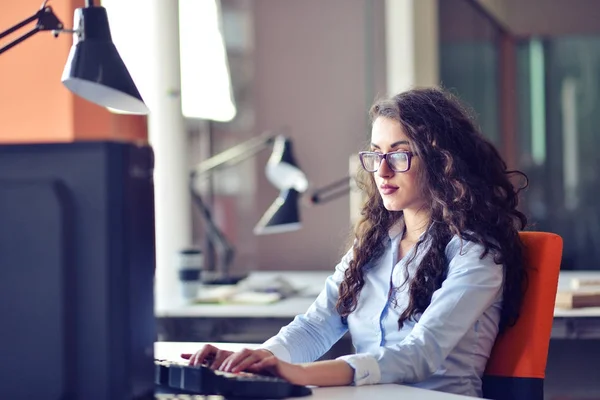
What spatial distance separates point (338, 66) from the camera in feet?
14.9

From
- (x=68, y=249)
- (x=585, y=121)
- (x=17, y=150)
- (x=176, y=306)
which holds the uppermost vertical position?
(x=585, y=121)

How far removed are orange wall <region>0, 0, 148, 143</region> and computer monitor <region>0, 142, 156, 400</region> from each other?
2.40 meters

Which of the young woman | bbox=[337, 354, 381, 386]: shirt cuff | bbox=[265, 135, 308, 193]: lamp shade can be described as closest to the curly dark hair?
the young woman

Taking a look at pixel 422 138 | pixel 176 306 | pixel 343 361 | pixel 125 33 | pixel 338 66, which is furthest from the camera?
pixel 338 66

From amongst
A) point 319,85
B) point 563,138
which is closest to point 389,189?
point 319,85

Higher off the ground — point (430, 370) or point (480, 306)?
point (480, 306)

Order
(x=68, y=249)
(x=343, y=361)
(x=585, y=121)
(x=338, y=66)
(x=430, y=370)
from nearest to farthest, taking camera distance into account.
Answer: (x=68, y=249), (x=343, y=361), (x=430, y=370), (x=338, y=66), (x=585, y=121)

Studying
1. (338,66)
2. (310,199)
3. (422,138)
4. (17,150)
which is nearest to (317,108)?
(338,66)

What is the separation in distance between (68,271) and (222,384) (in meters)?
0.41

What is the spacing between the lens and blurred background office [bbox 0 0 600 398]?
10.2 feet

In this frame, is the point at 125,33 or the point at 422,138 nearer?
the point at 422,138

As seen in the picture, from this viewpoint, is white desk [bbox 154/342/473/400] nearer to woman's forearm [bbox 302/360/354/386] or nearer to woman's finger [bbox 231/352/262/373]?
woman's forearm [bbox 302/360/354/386]

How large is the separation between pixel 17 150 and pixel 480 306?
101 cm

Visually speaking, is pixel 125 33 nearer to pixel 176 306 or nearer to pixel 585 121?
pixel 176 306
